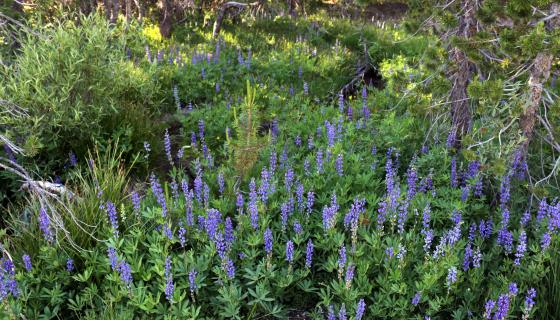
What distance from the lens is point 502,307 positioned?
2.88 metres

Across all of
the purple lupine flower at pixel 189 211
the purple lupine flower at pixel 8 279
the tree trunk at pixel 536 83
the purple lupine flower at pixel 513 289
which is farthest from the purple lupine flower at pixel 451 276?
the purple lupine flower at pixel 8 279

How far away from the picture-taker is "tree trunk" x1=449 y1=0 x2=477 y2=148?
195 inches

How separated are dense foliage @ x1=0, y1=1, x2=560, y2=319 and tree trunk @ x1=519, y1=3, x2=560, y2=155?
13 cm

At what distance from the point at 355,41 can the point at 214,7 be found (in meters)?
3.37

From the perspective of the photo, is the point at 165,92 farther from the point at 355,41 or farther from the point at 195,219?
the point at 355,41

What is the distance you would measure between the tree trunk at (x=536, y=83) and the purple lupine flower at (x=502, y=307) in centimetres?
172

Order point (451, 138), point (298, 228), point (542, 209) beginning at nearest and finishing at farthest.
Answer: point (298, 228)
point (542, 209)
point (451, 138)

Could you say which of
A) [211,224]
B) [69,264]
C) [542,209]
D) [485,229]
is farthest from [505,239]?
[69,264]

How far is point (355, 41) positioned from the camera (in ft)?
34.7

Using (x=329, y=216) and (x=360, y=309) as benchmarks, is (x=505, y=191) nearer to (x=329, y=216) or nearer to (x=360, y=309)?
(x=329, y=216)

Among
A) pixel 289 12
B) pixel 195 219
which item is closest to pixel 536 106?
pixel 195 219

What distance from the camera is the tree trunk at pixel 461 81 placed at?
16.2ft

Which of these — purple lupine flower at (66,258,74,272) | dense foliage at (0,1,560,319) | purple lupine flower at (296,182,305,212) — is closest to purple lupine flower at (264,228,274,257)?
dense foliage at (0,1,560,319)

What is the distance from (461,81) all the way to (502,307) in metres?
2.86
